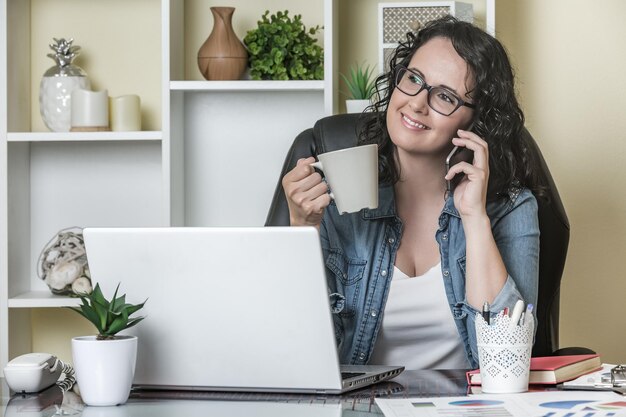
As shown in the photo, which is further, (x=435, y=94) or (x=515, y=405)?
(x=435, y=94)

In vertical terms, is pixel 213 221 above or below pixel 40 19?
below

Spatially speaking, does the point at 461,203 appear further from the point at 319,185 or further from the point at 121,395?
the point at 121,395

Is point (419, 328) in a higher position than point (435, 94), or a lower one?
lower

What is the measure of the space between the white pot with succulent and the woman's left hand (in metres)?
0.68

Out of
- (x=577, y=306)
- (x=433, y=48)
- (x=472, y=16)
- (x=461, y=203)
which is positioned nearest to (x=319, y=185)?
(x=461, y=203)

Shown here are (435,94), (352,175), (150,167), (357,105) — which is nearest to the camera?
(352,175)

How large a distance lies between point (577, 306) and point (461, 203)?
123 cm

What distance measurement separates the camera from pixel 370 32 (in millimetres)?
2803

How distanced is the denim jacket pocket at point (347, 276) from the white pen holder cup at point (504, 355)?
1.73ft

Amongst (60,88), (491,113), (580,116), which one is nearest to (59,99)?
(60,88)

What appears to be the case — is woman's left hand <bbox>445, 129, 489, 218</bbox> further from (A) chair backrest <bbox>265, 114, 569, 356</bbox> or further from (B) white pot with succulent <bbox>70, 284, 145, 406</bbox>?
(B) white pot with succulent <bbox>70, 284, 145, 406</bbox>

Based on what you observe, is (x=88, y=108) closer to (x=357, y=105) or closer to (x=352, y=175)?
(x=357, y=105)

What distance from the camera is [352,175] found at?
159 cm

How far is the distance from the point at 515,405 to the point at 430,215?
0.76 m
